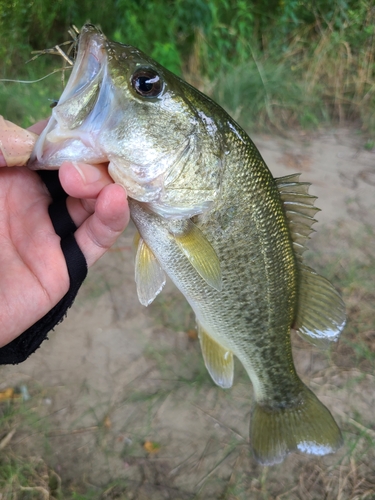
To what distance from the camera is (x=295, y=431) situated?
1.67m

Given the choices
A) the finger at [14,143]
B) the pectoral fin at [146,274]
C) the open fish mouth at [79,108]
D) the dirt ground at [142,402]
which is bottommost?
the dirt ground at [142,402]

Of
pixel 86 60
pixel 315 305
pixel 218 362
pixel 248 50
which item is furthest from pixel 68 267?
pixel 248 50

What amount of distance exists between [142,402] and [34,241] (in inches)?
48.4

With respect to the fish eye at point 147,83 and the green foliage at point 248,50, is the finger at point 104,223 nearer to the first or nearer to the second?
the fish eye at point 147,83

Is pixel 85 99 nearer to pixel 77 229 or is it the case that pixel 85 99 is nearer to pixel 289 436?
pixel 77 229

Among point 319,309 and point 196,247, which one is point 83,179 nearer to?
point 196,247

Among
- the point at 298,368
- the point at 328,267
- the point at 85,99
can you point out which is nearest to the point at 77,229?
the point at 85,99

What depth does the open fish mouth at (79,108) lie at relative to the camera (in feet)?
3.47

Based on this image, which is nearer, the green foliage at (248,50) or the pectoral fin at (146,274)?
the pectoral fin at (146,274)

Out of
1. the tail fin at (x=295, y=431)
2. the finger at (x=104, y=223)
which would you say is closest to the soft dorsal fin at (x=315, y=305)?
the tail fin at (x=295, y=431)

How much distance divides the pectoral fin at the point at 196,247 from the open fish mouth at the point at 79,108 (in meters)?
0.40

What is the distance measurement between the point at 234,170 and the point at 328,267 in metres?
1.96

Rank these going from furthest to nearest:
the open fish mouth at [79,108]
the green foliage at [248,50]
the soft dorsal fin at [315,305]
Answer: the green foliage at [248,50], the soft dorsal fin at [315,305], the open fish mouth at [79,108]

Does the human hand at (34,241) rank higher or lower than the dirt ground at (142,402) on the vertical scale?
higher
